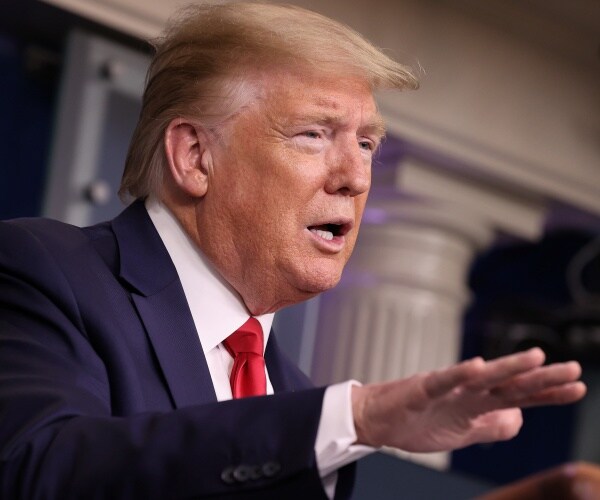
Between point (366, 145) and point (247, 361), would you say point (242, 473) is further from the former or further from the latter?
point (366, 145)

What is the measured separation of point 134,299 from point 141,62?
1.81 m

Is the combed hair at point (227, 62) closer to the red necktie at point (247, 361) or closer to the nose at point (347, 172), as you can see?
the nose at point (347, 172)

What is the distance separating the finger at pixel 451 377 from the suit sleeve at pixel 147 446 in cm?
9

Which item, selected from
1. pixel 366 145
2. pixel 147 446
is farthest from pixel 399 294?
pixel 147 446

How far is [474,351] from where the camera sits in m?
4.53

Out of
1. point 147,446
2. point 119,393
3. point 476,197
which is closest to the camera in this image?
point 147,446

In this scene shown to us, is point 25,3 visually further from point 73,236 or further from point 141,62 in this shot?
point 73,236

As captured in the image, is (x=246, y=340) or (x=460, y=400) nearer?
(x=460, y=400)

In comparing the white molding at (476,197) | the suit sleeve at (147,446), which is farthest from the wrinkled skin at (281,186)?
the white molding at (476,197)

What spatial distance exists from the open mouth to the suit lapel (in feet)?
0.53

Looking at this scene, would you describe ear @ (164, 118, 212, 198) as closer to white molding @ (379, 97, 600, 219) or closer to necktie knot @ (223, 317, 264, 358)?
necktie knot @ (223, 317, 264, 358)

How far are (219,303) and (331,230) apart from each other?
16cm

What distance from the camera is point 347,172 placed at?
4.36ft

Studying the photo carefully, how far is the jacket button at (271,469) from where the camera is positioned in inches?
34.2
